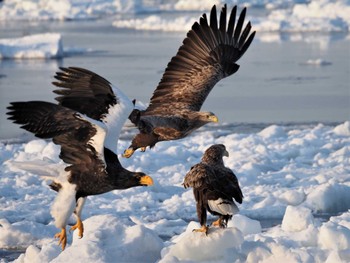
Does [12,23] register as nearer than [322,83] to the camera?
No

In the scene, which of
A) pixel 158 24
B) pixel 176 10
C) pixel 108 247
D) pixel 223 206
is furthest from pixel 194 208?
pixel 176 10

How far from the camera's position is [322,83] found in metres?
16.1

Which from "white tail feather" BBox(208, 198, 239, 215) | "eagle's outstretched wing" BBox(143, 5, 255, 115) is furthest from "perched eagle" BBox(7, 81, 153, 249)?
"eagle's outstretched wing" BBox(143, 5, 255, 115)

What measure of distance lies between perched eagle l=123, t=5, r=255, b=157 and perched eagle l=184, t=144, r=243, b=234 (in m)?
1.31

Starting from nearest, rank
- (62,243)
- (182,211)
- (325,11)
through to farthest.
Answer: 1. (62,243)
2. (182,211)
3. (325,11)

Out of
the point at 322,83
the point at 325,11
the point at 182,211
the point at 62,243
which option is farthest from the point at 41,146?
the point at 325,11

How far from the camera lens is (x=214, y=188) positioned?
5.26m

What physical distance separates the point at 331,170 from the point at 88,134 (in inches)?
178

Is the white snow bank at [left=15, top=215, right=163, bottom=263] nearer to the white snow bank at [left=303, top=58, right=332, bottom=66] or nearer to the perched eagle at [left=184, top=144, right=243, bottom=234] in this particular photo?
the perched eagle at [left=184, top=144, right=243, bottom=234]

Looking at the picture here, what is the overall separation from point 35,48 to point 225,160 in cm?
1108

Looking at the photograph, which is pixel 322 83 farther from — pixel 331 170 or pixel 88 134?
pixel 88 134

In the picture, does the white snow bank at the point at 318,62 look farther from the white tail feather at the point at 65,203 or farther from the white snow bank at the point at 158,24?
the white tail feather at the point at 65,203

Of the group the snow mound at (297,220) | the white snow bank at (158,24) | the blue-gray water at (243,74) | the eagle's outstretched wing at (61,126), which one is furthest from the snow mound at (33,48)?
the eagle's outstretched wing at (61,126)

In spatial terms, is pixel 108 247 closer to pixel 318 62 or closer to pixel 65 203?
pixel 65 203
